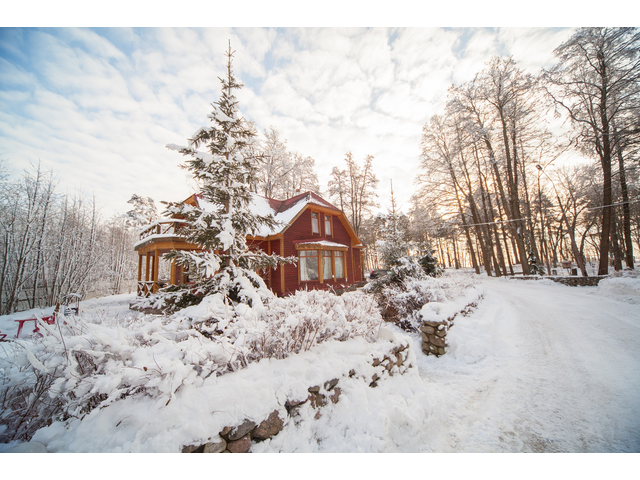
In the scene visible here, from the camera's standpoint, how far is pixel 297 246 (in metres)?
11.5

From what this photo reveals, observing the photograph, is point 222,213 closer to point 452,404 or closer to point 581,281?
point 452,404

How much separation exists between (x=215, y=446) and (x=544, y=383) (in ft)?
13.4

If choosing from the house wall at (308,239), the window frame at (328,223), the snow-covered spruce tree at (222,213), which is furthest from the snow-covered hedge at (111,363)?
the window frame at (328,223)

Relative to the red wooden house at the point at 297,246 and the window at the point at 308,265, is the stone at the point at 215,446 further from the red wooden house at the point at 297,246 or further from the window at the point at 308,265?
the window at the point at 308,265

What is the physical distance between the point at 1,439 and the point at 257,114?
4.60 metres

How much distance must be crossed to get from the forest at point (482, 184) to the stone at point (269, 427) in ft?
14.3

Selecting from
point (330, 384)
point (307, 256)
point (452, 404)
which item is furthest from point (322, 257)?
point (330, 384)

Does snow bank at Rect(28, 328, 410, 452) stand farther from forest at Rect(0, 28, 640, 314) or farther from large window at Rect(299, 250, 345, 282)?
large window at Rect(299, 250, 345, 282)

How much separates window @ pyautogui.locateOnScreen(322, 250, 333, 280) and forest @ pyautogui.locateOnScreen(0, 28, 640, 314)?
2930 millimetres

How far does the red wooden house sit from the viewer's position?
10.1 meters

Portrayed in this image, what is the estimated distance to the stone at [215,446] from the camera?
61.2 inches
